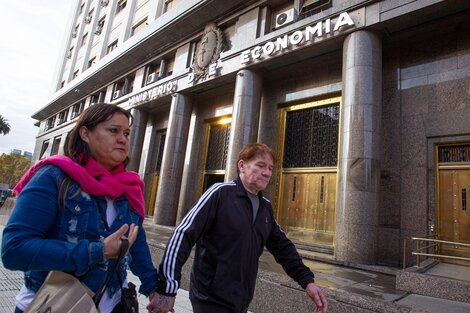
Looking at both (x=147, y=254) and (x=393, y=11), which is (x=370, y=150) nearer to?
(x=393, y=11)

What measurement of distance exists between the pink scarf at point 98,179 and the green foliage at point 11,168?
73.3 meters

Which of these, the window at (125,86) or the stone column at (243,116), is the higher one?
the window at (125,86)

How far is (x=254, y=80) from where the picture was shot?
34.6 ft

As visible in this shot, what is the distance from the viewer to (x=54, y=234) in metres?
1.40

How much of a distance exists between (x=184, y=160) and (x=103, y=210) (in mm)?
12353

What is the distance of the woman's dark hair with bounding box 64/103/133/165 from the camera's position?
1633mm

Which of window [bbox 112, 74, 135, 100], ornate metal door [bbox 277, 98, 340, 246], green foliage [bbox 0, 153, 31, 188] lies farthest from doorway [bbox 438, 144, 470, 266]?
green foliage [bbox 0, 153, 31, 188]

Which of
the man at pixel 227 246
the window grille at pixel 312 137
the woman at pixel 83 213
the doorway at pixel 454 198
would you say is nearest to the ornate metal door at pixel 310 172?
the window grille at pixel 312 137

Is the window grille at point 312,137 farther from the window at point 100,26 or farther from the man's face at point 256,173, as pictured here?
the window at point 100,26

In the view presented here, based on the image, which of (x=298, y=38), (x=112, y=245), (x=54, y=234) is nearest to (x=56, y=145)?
(x=298, y=38)

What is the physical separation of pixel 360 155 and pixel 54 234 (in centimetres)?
681

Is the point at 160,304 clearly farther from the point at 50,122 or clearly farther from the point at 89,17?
the point at 50,122

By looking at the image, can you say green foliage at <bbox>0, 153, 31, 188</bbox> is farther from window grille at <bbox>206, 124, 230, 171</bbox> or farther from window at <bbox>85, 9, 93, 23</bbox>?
window grille at <bbox>206, 124, 230, 171</bbox>

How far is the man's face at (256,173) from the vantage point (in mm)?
2322
